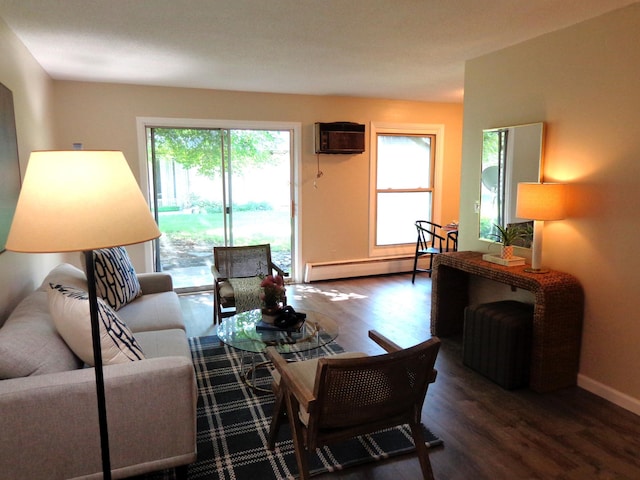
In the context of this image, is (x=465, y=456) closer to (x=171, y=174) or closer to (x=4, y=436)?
(x=4, y=436)

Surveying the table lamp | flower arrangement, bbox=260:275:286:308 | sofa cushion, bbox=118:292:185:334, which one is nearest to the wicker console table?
the table lamp

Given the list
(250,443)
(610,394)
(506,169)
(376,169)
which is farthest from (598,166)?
(376,169)

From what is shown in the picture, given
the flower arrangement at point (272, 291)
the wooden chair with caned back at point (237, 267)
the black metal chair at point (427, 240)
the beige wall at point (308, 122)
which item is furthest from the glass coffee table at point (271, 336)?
the black metal chair at point (427, 240)

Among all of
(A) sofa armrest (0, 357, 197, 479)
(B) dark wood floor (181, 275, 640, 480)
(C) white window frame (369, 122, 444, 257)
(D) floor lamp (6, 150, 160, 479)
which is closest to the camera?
(D) floor lamp (6, 150, 160, 479)

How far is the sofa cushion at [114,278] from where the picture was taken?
3059 mm

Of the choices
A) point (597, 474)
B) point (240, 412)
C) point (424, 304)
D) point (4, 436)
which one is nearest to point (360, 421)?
point (240, 412)

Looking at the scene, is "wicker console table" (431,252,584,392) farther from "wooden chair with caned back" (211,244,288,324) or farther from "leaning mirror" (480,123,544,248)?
"wooden chair with caned back" (211,244,288,324)

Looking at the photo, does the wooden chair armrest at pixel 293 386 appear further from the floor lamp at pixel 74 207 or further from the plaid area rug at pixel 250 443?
the floor lamp at pixel 74 207

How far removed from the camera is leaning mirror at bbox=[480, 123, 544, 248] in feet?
10.6

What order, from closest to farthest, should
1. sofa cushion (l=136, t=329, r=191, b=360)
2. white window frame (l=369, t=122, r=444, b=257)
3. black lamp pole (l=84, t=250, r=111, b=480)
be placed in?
black lamp pole (l=84, t=250, r=111, b=480) < sofa cushion (l=136, t=329, r=191, b=360) < white window frame (l=369, t=122, r=444, b=257)

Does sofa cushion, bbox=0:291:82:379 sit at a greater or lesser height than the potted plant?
lesser

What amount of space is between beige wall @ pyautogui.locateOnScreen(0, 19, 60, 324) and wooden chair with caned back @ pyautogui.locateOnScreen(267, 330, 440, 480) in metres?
1.78

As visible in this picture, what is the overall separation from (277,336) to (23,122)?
2.40 metres

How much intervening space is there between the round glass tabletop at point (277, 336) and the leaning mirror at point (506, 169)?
1.68 m
